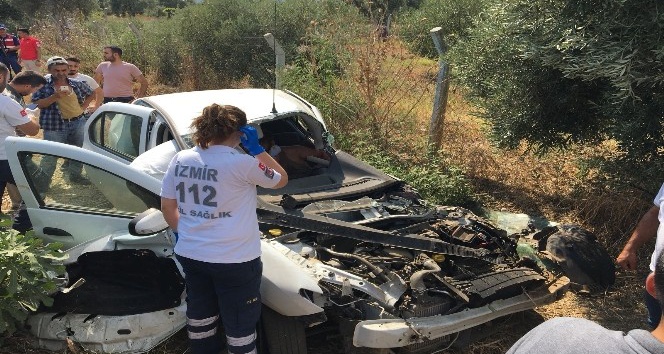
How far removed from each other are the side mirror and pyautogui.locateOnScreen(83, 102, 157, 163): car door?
1.86 m

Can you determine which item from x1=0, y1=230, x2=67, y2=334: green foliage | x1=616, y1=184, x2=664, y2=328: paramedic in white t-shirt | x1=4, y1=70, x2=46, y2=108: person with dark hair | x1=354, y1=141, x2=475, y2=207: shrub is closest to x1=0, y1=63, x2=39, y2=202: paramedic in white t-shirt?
x1=4, y1=70, x2=46, y2=108: person with dark hair

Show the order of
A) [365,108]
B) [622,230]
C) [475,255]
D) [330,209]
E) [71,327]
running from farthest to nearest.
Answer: [365,108]
[622,230]
[330,209]
[475,255]
[71,327]

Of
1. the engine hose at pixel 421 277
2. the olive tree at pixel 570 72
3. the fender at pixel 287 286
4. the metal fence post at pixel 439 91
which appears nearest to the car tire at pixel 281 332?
the fender at pixel 287 286

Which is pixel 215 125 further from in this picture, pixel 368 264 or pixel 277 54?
pixel 277 54

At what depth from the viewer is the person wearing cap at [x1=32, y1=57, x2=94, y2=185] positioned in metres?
6.28

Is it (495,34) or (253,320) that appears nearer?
(253,320)

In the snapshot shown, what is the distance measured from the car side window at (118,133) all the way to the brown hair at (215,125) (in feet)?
8.97

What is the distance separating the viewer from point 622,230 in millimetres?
5801

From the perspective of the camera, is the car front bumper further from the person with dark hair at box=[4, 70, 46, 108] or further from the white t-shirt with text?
the person with dark hair at box=[4, 70, 46, 108]

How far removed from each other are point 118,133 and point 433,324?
13.3ft

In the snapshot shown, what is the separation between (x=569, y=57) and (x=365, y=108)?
153 inches

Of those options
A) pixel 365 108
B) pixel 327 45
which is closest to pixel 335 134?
pixel 365 108

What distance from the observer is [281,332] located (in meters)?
3.54

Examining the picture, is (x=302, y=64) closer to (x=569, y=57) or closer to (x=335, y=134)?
(x=335, y=134)
